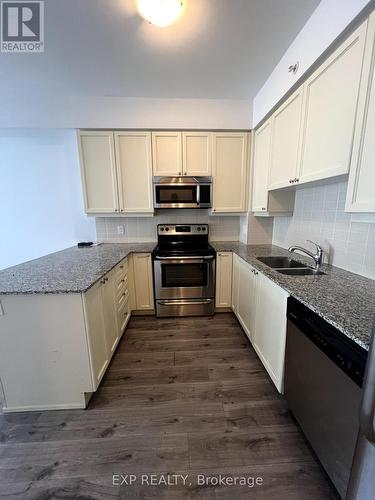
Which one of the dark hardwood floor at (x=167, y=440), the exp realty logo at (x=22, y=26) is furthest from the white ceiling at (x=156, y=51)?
the dark hardwood floor at (x=167, y=440)

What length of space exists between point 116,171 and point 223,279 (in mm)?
2002

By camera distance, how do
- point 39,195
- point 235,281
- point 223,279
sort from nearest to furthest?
point 235,281 → point 223,279 → point 39,195

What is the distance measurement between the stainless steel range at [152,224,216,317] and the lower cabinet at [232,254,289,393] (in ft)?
1.32

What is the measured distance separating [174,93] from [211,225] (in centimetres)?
172

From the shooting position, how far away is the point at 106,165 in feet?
8.57

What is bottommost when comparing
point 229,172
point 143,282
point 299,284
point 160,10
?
point 143,282

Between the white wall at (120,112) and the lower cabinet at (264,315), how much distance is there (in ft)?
5.96

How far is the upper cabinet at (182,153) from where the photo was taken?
2.59 metres

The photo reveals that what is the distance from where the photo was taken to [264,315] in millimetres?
1725

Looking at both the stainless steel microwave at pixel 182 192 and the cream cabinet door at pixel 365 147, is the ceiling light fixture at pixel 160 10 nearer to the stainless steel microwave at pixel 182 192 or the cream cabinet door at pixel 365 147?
the cream cabinet door at pixel 365 147

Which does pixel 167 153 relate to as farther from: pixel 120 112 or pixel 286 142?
pixel 286 142

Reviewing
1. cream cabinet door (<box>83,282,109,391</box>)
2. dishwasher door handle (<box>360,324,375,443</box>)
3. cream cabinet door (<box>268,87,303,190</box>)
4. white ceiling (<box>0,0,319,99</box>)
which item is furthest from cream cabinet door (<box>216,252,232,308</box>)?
dishwasher door handle (<box>360,324,375,443</box>)

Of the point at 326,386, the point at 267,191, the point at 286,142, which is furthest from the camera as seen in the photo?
the point at 267,191

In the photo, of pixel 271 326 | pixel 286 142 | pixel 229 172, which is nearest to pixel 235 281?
pixel 271 326
